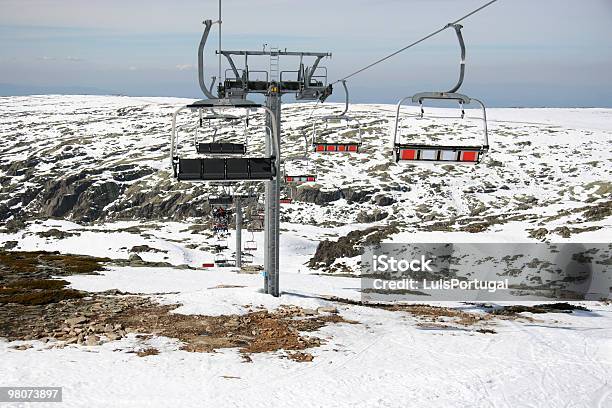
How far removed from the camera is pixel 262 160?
15797 millimetres

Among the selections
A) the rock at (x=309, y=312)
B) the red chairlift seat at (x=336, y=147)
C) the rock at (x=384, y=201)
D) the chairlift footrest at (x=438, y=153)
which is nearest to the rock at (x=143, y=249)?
the red chairlift seat at (x=336, y=147)

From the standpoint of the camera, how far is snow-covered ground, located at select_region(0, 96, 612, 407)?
551 inches

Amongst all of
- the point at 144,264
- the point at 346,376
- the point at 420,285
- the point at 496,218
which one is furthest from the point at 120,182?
the point at 346,376

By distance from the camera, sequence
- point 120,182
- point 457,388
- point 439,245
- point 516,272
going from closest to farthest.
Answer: point 457,388
point 516,272
point 439,245
point 120,182

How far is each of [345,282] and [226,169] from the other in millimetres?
22430

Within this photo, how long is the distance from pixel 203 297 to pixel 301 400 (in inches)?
447

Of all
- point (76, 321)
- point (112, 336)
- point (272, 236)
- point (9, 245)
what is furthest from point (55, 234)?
point (112, 336)

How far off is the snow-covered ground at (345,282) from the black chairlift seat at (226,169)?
5.17 meters

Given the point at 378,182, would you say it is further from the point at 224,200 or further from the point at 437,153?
the point at 437,153

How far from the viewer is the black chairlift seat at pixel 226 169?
50.8 feet

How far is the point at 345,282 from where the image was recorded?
36.8m

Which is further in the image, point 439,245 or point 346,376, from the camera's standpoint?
point 439,245

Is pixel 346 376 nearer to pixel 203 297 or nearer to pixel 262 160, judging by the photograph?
pixel 262 160

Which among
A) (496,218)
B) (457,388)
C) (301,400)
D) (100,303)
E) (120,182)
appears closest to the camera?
(301,400)
